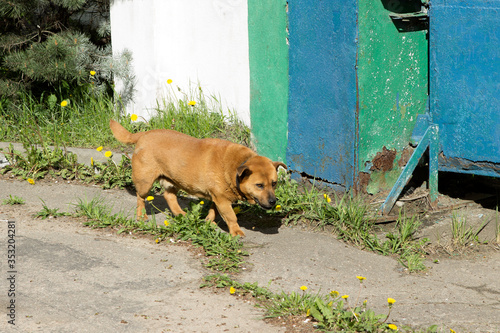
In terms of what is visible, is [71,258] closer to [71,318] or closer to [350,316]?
[71,318]

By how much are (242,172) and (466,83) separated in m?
2.16

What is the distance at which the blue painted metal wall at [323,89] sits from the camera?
509 cm

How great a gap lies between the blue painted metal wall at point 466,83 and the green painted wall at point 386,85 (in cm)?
21

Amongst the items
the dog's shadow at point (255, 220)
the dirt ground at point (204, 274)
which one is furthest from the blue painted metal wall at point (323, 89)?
the dirt ground at point (204, 274)

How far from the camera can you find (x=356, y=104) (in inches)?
200

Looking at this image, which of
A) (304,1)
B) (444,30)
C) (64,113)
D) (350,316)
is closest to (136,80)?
(64,113)

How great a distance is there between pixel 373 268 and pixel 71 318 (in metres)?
2.25

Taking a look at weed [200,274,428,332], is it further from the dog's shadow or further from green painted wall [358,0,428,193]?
green painted wall [358,0,428,193]

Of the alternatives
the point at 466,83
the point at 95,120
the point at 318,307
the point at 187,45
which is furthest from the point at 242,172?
the point at 95,120

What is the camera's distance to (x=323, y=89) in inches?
210

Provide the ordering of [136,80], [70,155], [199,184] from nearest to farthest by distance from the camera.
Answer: [199,184] → [70,155] → [136,80]

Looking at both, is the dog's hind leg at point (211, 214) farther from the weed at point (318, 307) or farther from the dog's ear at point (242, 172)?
the weed at point (318, 307)

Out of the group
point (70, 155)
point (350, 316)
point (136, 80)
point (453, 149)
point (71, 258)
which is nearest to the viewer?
point (350, 316)

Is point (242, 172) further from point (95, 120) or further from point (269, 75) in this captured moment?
point (95, 120)
